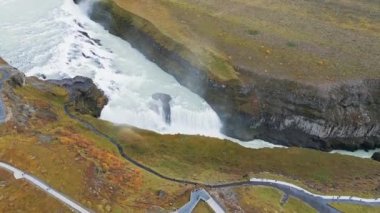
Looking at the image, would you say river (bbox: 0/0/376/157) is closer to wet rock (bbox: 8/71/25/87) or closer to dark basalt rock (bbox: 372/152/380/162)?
dark basalt rock (bbox: 372/152/380/162)

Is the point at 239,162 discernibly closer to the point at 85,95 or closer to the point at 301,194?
the point at 301,194

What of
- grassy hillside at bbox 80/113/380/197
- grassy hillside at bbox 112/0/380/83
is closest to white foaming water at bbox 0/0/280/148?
grassy hillside at bbox 80/113/380/197

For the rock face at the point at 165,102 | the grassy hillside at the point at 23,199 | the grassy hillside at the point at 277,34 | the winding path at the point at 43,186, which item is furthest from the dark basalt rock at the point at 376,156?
the grassy hillside at the point at 23,199

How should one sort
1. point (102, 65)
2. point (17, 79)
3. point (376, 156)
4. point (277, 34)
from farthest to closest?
1. point (277, 34)
2. point (102, 65)
3. point (376, 156)
4. point (17, 79)

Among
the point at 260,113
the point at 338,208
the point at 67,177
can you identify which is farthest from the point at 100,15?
the point at 338,208

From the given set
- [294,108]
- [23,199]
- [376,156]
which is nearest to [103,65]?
[294,108]

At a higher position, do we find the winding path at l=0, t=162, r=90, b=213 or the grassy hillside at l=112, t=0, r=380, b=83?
the grassy hillside at l=112, t=0, r=380, b=83
